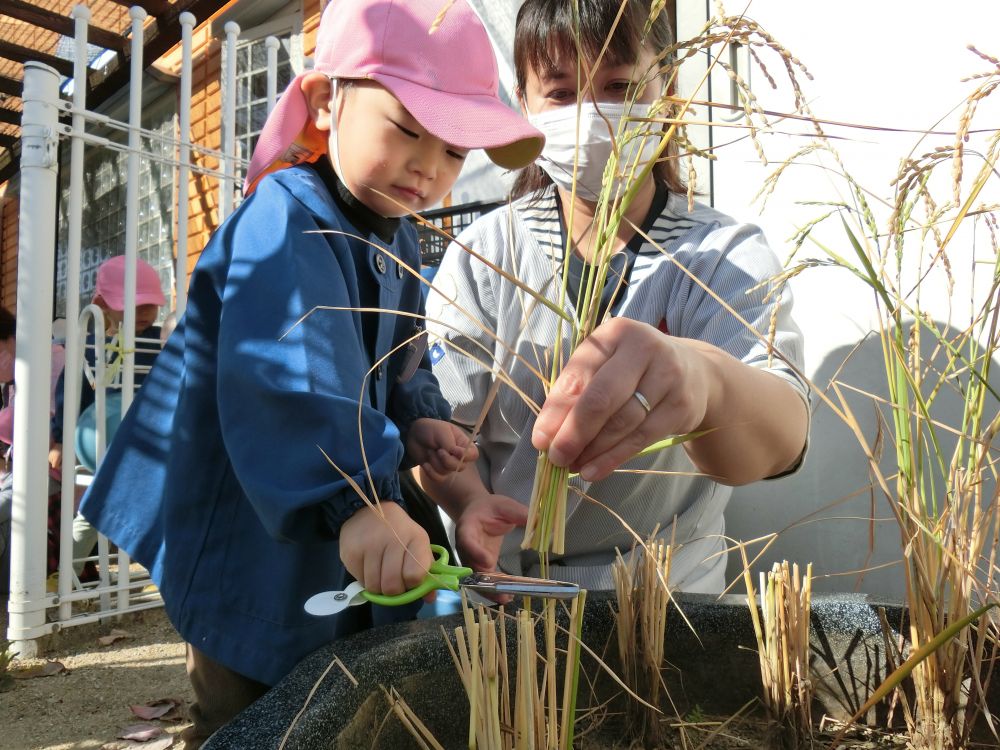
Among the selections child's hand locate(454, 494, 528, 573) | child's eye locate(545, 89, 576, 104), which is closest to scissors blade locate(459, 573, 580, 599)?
child's hand locate(454, 494, 528, 573)

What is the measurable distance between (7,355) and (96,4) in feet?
13.2

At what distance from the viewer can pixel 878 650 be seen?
3.29ft

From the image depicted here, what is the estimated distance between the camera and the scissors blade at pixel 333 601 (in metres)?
0.82

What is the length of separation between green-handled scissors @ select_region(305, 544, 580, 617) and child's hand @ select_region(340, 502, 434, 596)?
0.04 ft

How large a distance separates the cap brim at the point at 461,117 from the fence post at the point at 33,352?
2453mm

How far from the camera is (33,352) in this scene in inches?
121

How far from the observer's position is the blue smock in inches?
36.3

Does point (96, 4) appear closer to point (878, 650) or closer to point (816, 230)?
point (816, 230)

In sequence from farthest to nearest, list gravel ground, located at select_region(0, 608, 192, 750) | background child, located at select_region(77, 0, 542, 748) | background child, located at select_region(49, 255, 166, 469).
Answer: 1. background child, located at select_region(49, 255, 166, 469)
2. gravel ground, located at select_region(0, 608, 192, 750)
3. background child, located at select_region(77, 0, 542, 748)

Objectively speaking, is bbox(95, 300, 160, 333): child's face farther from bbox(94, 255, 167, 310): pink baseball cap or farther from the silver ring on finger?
the silver ring on finger

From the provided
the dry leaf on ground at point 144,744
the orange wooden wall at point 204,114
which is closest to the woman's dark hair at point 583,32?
the dry leaf on ground at point 144,744

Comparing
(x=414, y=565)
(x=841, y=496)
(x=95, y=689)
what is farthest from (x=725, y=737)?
(x=95, y=689)

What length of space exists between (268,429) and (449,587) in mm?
287

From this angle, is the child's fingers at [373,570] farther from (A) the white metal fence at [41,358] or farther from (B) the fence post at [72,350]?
(B) the fence post at [72,350]
